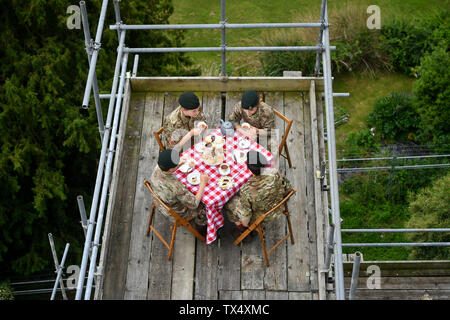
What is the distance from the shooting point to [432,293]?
32.1 ft

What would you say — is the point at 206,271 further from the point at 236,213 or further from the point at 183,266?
the point at 236,213

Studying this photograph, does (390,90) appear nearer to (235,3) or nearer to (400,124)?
(400,124)

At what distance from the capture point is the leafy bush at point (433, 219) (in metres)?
11.2

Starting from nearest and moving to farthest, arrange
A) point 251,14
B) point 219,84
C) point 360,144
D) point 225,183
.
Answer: point 225,183, point 219,84, point 360,144, point 251,14

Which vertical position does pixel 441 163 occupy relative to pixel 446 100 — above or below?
below

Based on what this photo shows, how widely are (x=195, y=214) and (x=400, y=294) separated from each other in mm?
4625

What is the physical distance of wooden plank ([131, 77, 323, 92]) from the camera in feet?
28.4

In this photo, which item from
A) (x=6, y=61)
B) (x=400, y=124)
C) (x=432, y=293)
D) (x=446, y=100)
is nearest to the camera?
(x=432, y=293)

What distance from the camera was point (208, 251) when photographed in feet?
24.1

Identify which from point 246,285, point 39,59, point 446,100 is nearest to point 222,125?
point 246,285

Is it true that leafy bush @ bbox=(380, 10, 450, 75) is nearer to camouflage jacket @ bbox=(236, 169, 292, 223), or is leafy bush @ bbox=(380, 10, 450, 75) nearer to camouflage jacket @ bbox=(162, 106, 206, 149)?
camouflage jacket @ bbox=(162, 106, 206, 149)

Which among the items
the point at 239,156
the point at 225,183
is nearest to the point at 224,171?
the point at 225,183

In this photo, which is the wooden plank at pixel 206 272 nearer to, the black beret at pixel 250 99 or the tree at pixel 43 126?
the black beret at pixel 250 99

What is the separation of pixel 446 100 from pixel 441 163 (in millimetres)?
1475
